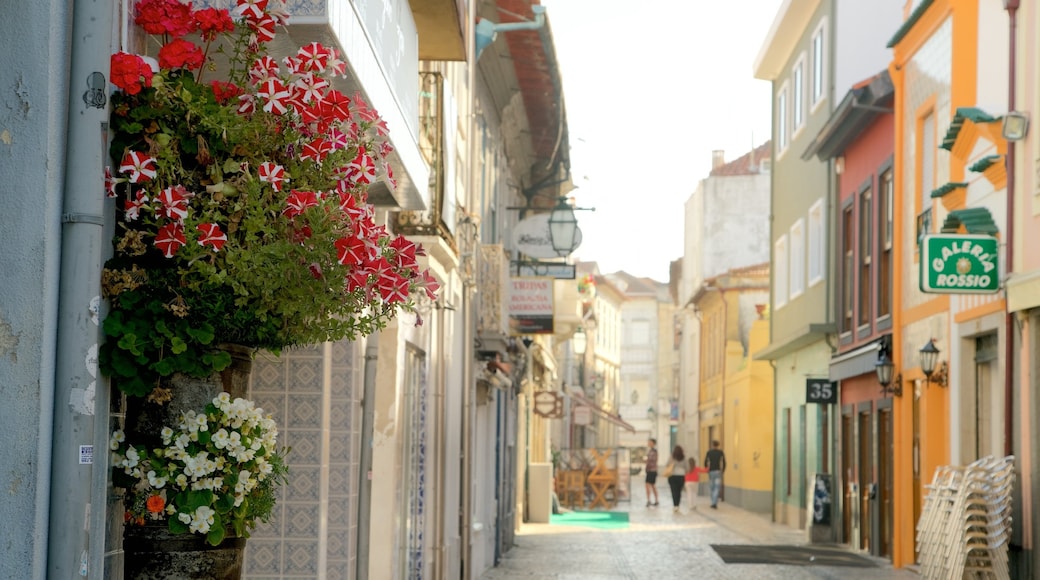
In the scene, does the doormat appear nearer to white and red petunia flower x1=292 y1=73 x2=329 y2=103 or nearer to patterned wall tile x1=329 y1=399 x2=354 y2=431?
patterned wall tile x1=329 y1=399 x2=354 y2=431

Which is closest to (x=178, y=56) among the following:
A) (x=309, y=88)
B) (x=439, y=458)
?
(x=309, y=88)

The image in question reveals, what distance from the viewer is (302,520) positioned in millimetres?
9125

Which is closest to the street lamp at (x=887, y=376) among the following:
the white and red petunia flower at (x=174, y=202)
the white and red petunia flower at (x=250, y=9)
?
the white and red petunia flower at (x=250, y=9)

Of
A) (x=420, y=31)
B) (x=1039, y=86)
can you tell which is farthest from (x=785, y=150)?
(x=420, y=31)

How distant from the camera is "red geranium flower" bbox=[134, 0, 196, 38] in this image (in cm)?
502

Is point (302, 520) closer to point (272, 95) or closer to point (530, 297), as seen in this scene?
point (272, 95)

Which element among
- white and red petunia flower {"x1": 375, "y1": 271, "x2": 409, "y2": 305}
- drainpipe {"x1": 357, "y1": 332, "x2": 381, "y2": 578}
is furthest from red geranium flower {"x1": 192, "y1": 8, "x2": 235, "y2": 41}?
drainpipe {"x1": 357, "y1": 332, "x2": 381, "y2": 578}

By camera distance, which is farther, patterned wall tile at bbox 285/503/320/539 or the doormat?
the doormat

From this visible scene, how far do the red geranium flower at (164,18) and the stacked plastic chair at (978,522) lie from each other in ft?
38.8

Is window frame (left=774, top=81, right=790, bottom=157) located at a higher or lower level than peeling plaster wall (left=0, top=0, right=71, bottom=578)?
higher

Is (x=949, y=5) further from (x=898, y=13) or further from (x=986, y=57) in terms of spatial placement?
(x=898, y=13)

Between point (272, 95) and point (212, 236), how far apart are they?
0.53 metres

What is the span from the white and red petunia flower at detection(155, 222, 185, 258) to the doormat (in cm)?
1682

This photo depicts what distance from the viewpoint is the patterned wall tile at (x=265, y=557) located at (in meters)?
9.11
